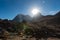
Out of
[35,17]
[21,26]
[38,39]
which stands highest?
[35,17]

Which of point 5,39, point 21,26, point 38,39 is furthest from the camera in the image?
point 21,26

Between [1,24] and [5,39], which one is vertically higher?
[1,24]

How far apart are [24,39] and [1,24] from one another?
31698 millimetres

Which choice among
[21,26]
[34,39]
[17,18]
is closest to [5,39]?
[34,39]

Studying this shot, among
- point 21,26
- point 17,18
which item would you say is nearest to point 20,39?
point 21,26

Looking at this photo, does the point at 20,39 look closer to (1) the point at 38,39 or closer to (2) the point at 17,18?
(1) the point at 38,39

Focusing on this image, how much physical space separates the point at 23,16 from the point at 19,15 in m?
3.76

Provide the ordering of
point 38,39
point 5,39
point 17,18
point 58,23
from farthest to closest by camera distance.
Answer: point 17,18
point 58,23
point 38,39
point 5,39

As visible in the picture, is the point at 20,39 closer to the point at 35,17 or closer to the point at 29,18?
the point at 35,17

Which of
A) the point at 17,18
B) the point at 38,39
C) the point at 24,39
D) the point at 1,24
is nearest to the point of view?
the point at 24,39

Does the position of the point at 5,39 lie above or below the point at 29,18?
below

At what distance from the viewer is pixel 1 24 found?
2313 inches

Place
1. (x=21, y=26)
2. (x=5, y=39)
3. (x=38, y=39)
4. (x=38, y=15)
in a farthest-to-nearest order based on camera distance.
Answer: (x=38, y=15) → (x=21, y=26) → (x=38, y=39) → (x=5, y=39)

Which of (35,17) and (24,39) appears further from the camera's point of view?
(35,17)
